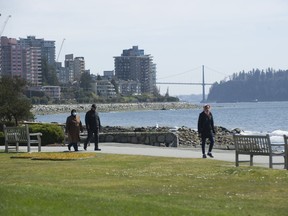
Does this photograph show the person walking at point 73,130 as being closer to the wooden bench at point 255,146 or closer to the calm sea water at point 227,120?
the wooden bench at point 255,146

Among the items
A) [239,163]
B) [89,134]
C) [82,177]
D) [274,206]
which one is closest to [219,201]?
[274,206]

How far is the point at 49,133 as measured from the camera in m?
26.5

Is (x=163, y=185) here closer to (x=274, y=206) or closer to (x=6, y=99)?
(x=274, y=206)

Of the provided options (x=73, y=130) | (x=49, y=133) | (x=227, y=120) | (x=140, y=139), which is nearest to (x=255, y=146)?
(x=73, y=130)

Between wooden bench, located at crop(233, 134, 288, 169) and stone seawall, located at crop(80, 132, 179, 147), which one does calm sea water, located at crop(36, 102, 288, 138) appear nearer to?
stone seawall, located at crop(80, 132, 179, 147)

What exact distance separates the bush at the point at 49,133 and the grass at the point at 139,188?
8.84 m

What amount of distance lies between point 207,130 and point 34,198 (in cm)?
1096

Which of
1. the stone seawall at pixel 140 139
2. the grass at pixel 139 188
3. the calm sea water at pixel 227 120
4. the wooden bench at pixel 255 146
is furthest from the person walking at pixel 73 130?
the calm sea water at pixel 227 120

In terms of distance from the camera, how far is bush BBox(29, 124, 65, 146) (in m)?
26.4

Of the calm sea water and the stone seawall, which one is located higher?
the stone seawall

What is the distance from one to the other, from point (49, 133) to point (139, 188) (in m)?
14.7

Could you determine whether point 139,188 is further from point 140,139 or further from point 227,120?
point 227,120

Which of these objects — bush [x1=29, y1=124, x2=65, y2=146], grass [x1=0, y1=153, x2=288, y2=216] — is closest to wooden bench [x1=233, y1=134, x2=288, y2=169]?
grass [x1=0, y1=153, x2=288, y2=216]

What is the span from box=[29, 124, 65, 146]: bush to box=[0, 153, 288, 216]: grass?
884 cm
